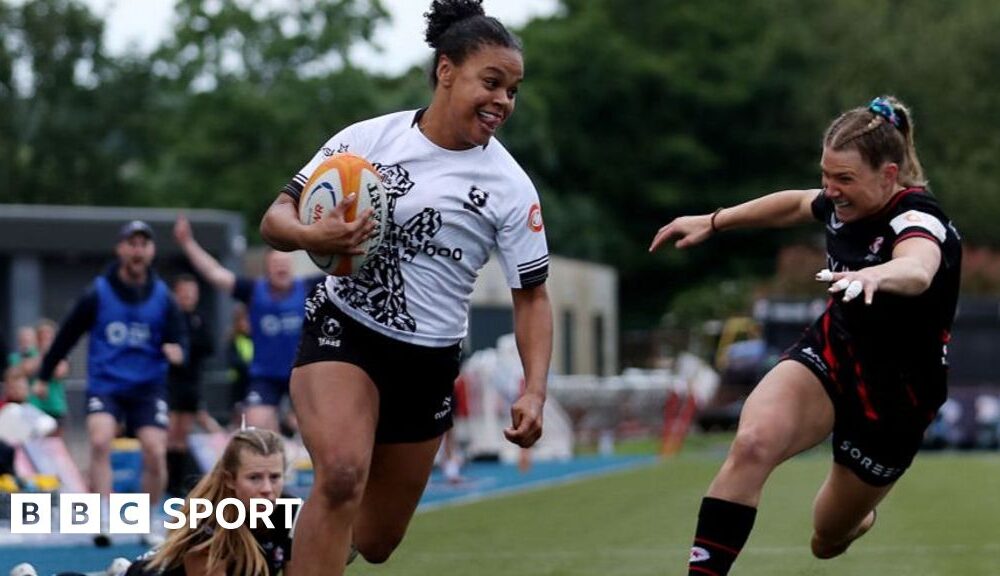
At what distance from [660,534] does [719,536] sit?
23.5ft

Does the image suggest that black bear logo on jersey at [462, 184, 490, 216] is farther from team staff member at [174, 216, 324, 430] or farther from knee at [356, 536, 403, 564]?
team staff member at [174, 216, 324, 430]

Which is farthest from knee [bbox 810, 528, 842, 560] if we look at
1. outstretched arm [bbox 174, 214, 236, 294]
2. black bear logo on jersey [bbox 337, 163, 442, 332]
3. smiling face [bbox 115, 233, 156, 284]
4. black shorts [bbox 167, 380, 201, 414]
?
black shorts [bbox 167, 380, 201, 414]

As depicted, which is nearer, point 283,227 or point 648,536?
point 283,227

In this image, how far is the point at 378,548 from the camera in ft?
26.1

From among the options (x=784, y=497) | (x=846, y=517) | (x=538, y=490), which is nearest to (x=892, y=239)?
(x=846, y=517)

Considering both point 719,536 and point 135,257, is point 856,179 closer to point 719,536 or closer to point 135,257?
point 719,536

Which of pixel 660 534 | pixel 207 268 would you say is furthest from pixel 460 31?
pixel 207 268

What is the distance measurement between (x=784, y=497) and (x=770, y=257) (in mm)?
54765

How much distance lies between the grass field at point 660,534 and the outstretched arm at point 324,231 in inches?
161

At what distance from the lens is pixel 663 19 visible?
247 ft

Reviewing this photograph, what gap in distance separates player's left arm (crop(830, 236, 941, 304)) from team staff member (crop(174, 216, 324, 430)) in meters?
8.94

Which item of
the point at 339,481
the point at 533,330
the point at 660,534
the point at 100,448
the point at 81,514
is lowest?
the point at 660,534

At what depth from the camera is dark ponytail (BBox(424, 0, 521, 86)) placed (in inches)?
297

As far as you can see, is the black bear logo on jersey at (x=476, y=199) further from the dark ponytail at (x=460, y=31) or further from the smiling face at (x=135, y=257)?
the smiling face at (x=135, y=257)
